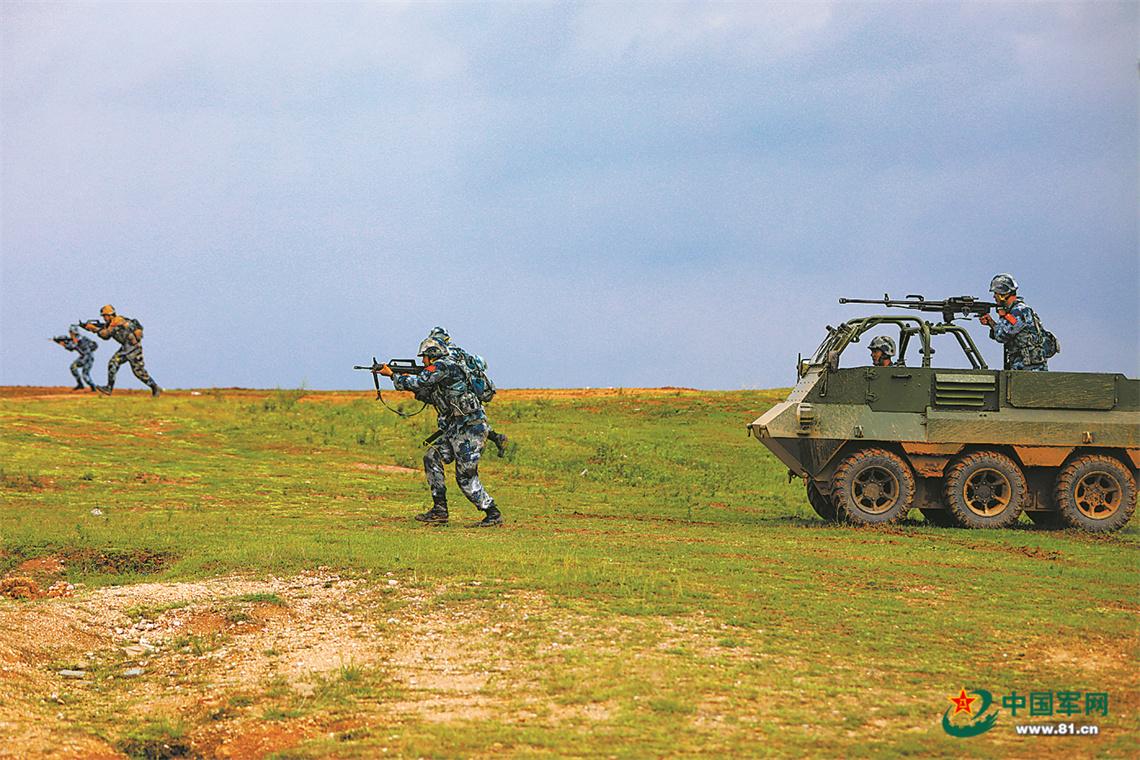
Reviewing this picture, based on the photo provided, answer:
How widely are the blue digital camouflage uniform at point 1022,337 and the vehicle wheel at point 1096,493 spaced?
1.73 metres

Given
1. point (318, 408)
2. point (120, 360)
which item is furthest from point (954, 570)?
point (120, 360)

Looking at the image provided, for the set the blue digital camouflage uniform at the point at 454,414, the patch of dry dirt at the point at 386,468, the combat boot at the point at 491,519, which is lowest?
the combat boot at the point at 491,519

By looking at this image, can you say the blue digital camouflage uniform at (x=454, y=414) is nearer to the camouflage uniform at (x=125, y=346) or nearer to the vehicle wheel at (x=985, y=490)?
the vehicle wheel at (x=985, y=490)

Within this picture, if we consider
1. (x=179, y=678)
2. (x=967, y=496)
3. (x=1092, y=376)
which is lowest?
(x=179, y=678)

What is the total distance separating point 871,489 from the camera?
19281 millimetres

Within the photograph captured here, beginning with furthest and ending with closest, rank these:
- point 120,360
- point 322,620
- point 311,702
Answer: point 120,360 → point 322,620 → point 311,702

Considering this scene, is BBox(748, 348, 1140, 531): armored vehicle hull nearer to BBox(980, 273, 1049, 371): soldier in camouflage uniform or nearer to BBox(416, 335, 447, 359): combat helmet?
BBox(980, 273, 1049, 371): soldier in camouflage uniform

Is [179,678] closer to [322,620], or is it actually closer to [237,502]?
[322,620]

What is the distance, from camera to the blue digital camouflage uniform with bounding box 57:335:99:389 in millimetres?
36000

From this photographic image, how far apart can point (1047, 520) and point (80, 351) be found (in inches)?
1055

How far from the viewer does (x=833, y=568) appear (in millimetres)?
14359

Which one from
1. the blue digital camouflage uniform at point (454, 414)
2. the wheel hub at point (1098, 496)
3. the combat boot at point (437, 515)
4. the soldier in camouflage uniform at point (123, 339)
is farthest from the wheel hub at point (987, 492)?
the soldier in camouflage uniform at point (123, 339)

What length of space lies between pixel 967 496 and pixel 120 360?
23595 mm

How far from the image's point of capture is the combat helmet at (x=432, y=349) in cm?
1698
